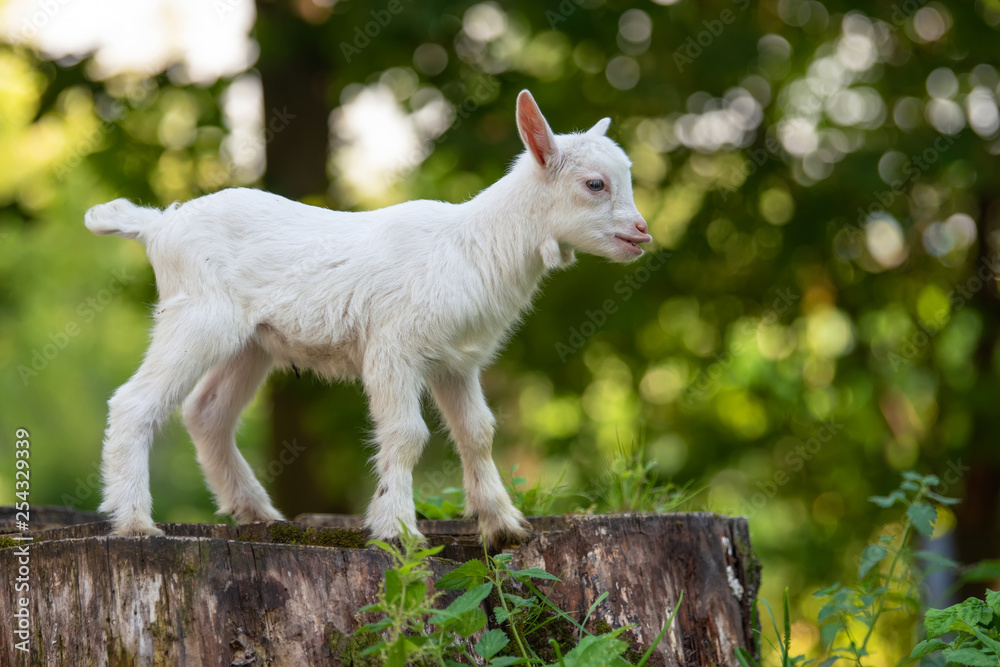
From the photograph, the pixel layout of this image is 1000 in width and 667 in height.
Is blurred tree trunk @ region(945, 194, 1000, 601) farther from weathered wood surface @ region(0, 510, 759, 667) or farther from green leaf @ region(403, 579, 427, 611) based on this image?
green leaf @ region(403, 579, 427, 611)

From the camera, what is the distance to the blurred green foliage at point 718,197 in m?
7.67

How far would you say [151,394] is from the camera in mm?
3893

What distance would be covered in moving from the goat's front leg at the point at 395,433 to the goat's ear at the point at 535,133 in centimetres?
114

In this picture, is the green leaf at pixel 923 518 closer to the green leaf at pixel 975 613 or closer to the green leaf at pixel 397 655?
the green leaf at pixel 975 613

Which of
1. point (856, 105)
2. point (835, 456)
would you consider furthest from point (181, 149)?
point (835, 456)

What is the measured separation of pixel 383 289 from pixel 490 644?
162cm

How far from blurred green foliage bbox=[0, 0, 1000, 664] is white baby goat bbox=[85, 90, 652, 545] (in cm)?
317

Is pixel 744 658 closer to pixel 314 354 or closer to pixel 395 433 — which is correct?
pixel 395 433

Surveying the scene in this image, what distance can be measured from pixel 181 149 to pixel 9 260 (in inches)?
518

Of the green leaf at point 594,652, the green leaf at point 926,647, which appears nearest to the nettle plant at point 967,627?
the green leaf at point 926,647

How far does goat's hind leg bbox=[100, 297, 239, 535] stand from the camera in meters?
3.78

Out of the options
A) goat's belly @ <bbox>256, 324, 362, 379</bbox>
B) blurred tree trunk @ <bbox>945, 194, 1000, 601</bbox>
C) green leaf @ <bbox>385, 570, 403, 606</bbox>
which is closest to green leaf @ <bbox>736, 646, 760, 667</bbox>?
green leaf @ <bbox>385, 570, 403, 606</bbox>

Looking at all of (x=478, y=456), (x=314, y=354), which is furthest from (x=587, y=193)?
(x=314, y=354)

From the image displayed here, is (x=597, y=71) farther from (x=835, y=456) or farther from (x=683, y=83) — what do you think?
(x=835, y=456)
